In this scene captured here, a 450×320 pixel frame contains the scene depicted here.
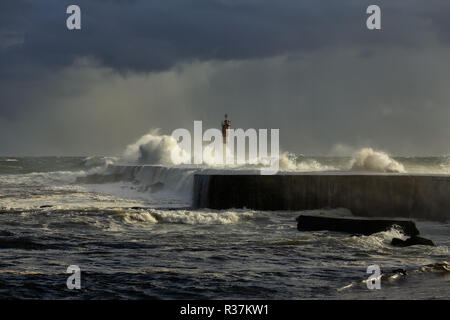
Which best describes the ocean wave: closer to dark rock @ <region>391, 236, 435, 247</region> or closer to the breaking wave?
dark rock @ <region>391, 236, 435, 247</region>

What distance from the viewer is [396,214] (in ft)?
55.6

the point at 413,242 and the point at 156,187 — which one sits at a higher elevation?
the point at 413,242

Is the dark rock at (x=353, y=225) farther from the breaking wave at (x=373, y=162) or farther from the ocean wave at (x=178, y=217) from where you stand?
the breaking wave at (x=373, y=162)

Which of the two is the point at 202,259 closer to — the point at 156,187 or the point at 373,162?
the point at 373,162

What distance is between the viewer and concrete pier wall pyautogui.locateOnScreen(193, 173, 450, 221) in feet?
54.4

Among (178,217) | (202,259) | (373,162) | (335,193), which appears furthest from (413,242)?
(373,162)

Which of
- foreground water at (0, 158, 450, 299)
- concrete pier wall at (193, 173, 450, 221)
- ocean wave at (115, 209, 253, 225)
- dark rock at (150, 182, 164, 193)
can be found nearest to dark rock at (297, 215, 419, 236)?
foreground water at (0, 158, 450, 299)

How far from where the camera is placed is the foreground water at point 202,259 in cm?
734

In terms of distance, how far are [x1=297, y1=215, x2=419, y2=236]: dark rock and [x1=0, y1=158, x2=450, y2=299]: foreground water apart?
0.99 feet

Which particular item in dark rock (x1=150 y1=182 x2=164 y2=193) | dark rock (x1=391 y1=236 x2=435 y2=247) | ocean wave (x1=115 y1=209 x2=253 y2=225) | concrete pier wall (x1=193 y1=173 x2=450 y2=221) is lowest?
dark rock (x1=150 y1=182 x2=164 y2=193)

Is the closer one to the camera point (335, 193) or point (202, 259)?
point (202, 259)

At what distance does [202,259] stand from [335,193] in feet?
30.0

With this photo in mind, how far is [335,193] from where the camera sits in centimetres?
1792
